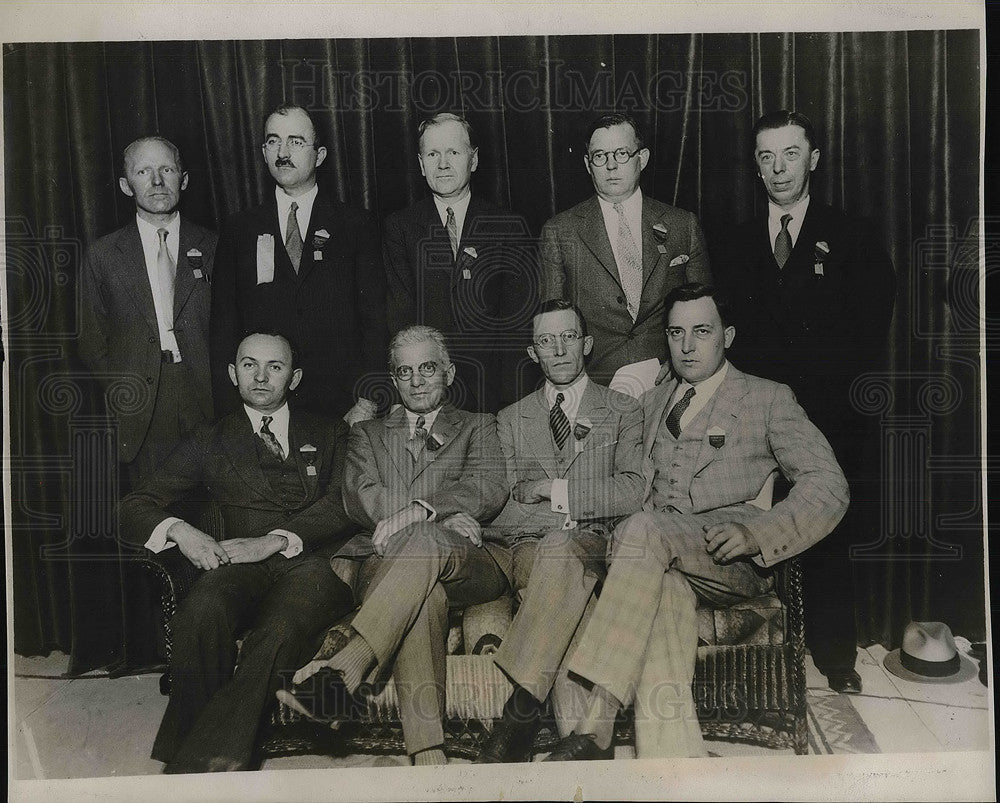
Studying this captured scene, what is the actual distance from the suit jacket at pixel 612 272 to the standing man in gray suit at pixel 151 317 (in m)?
1.51

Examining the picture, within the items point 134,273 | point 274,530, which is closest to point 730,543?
point 274,530

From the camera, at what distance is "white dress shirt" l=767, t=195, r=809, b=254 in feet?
13.4

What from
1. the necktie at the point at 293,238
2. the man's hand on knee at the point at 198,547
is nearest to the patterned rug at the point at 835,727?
the man's hand on knee at the point at 198,547

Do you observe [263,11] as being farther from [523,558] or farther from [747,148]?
[523,558]

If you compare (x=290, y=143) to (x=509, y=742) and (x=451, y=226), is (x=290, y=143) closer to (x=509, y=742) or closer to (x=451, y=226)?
(x=451, y=226)

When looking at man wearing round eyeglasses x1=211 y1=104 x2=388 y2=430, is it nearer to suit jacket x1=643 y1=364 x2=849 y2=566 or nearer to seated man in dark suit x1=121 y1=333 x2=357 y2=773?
seated man in dark suit x1=121 y1=333 x2=357 y2=773

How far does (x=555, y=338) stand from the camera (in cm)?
401

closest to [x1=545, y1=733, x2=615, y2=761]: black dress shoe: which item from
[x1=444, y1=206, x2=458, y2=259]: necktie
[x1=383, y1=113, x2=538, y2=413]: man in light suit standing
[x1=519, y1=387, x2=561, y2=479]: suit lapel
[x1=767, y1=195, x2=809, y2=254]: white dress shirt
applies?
[x1=519, y1=387, x2=561, y2=479]: suit lapel

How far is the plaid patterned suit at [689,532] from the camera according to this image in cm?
386

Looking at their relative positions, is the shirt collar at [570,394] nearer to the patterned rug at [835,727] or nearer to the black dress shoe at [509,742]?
the black dress shoe at [509,742]

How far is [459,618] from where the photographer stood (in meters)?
3.85

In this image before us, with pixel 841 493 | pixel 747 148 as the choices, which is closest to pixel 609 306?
pixel 747 148

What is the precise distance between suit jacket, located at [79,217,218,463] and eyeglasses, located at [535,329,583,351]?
4.76 feet

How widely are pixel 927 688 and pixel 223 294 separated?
11.6 feet
